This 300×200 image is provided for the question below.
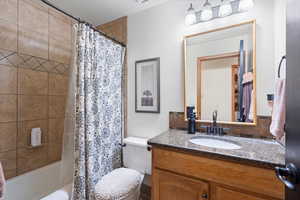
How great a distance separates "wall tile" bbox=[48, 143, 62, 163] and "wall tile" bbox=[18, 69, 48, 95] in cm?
71

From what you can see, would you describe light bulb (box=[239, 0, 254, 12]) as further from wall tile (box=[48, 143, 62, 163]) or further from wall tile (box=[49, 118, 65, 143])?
wall tile (box=[48, 143, 62, 163])

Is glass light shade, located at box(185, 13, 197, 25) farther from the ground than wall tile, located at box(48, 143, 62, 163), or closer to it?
farther from the ground

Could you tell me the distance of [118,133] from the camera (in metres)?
1.89

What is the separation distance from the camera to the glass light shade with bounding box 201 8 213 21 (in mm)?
1526

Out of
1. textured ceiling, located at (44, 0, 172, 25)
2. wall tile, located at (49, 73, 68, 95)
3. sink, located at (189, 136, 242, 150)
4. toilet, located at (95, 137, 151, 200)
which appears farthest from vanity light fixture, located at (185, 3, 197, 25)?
wall tile, located at (49, 73, 68, 95)

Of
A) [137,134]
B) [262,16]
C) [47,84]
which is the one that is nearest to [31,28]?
[47,84]

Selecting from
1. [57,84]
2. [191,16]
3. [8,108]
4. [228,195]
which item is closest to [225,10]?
[191,16]

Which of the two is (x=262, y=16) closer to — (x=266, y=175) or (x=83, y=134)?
(x=266, y=175)

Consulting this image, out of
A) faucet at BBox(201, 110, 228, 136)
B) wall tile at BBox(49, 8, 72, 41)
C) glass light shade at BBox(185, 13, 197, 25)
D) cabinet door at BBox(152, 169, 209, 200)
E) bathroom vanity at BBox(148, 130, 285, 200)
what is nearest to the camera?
bathroom vanity at BBox(148, 130, 285, 200)

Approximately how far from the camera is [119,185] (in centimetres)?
133

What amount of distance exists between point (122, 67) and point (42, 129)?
50.0 inches

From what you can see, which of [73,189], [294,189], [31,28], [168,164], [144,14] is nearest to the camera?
[294,189]

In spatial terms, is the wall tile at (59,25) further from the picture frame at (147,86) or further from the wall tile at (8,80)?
→ the picture frame at (147,86)

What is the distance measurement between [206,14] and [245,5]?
343mm
